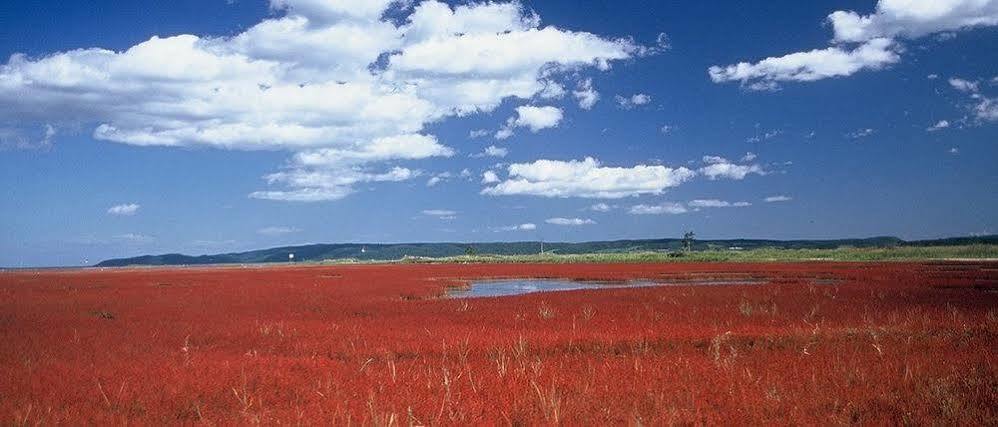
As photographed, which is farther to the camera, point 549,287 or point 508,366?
point 549,287

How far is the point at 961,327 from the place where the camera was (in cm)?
1325

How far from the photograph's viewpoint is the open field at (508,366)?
272 inches

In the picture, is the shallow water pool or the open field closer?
the open field

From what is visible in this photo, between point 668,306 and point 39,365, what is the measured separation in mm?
15079

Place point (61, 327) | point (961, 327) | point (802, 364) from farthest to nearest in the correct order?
1. point (61, 327)
2. point (961, 327)
3. point (802, 364)

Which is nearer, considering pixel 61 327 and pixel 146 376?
pixel 146 376

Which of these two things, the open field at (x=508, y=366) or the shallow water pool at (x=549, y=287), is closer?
the open field at (x=508, y=366)

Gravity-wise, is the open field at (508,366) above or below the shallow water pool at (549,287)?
above

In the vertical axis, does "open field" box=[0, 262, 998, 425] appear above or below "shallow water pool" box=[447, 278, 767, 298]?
above

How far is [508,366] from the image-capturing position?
9.51 meters

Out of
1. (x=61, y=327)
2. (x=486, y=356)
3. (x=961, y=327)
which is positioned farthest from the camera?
(x=61, y=327)

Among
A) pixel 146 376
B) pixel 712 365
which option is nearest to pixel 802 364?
pixel 712 365

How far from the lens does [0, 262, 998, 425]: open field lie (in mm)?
6898

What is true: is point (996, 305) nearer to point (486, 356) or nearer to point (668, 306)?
point (668, 306)
